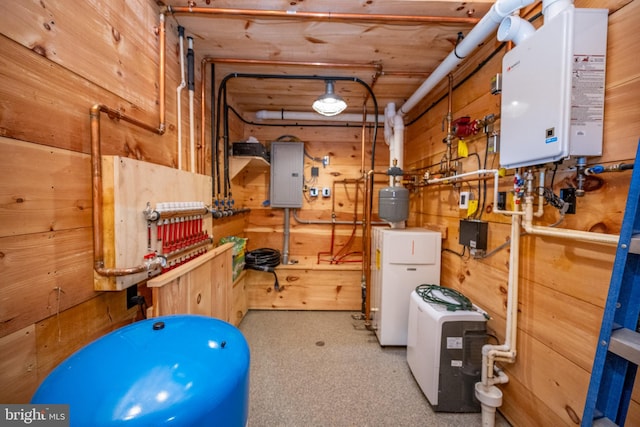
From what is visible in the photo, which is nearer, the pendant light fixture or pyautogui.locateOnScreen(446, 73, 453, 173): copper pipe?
pyautogui.locateOnScreen(446, 73, 453, 173): copper pipe

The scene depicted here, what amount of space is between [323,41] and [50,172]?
1733 millimetres

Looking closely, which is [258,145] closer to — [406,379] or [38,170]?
[38,170]

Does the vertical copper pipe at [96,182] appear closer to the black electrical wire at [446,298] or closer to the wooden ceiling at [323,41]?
the wooden ceiling at [323,41]

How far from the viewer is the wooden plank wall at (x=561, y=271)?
0.92 m

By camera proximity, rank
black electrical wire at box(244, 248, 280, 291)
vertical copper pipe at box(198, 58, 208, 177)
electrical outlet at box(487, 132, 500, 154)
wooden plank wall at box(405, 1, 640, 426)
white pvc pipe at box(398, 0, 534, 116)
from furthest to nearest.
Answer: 1. black electrical wire at box(244, 248, 280, 291)
2. vertical copper pipe at box(198, 58, 208, 177)
3. electrical outlet at box(487, 132, 500, 154)
4. white pvc pipe at box(398, 0, 534, 116)
5. wooden plank wall at box(405, 1, 640, 426)

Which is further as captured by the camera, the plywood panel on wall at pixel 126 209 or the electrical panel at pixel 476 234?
the electrical panel at pixel 476 234

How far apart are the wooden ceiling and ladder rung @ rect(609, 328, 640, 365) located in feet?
5.55

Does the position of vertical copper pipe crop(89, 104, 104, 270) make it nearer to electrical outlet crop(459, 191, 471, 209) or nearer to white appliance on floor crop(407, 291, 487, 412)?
white appliance on floor crop(407, 291, 487, 412)

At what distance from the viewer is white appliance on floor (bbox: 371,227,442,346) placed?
204cm

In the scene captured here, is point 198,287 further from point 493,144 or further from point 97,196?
point 493,144

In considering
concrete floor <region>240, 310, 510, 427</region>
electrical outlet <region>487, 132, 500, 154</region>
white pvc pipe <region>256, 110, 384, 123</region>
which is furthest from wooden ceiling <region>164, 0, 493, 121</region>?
concrete floor <region>240, 310, 510, 427</region>

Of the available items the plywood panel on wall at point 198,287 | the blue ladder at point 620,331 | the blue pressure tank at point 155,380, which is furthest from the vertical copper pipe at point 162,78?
the blue ladder at point 620,331

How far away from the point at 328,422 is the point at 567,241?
5.13 ft

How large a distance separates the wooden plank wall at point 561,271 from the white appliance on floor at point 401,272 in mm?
279
